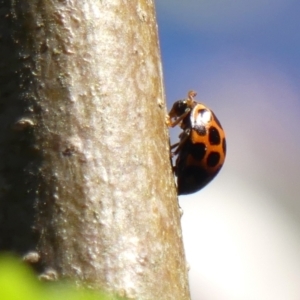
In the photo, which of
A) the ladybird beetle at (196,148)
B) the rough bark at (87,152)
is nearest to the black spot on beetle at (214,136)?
the ladybird beetle at (196,148)

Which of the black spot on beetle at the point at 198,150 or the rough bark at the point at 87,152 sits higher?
the black spot on beetle at the point at 198,150

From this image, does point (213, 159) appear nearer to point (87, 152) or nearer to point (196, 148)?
point (196, 148)

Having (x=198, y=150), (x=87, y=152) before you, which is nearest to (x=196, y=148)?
(x=198, y=150)

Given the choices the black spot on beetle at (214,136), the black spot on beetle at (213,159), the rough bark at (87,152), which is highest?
the black spot on beetle at (214,136)

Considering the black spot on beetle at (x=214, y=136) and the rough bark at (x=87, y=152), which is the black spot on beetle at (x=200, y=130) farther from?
the rough bark at (x=87, y=152)

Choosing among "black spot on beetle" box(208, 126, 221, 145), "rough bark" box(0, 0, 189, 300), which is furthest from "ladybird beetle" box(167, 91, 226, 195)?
"rough bark" box(0, 0, 189, 300)

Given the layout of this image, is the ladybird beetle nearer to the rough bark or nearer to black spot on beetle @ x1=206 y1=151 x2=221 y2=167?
black spot on beetle @ x1=206 y1=151 x2=221 y2=167

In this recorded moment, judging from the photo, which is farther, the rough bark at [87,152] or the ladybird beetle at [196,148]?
the ladybird beetle at [196,148]
